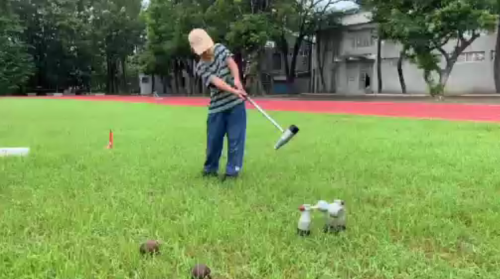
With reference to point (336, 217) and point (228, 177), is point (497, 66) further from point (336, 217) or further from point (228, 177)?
point (336, 217)

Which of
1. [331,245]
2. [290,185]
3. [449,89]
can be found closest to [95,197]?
[290,185]

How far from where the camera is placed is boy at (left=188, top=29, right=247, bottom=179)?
15.3 feet

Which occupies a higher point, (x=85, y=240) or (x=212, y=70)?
(x=212, y=70)

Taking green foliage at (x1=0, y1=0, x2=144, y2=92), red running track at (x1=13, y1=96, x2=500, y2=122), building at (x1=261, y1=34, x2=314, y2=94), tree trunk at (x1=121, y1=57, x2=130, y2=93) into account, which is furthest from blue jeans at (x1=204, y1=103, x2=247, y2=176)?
tree trunk at (x1=121, y1=57, x2=130, y2=93)

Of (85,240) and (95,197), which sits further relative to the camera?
(95,197)

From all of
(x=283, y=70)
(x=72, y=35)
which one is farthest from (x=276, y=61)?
(x=72, y=35)

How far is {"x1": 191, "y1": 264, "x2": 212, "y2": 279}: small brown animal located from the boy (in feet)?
7.86

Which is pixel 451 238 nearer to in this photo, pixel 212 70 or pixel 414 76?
pixel 212 70

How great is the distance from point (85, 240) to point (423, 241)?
6.05 feet

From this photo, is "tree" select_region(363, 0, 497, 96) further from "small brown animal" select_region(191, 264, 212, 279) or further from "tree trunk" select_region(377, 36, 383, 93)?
"small brown animal" select_region(191, 264, 212, 279)

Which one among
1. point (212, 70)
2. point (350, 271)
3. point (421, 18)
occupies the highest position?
point (421, 18)

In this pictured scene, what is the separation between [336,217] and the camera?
293cm

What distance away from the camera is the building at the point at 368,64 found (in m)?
28.9

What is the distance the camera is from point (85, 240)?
111 inches
